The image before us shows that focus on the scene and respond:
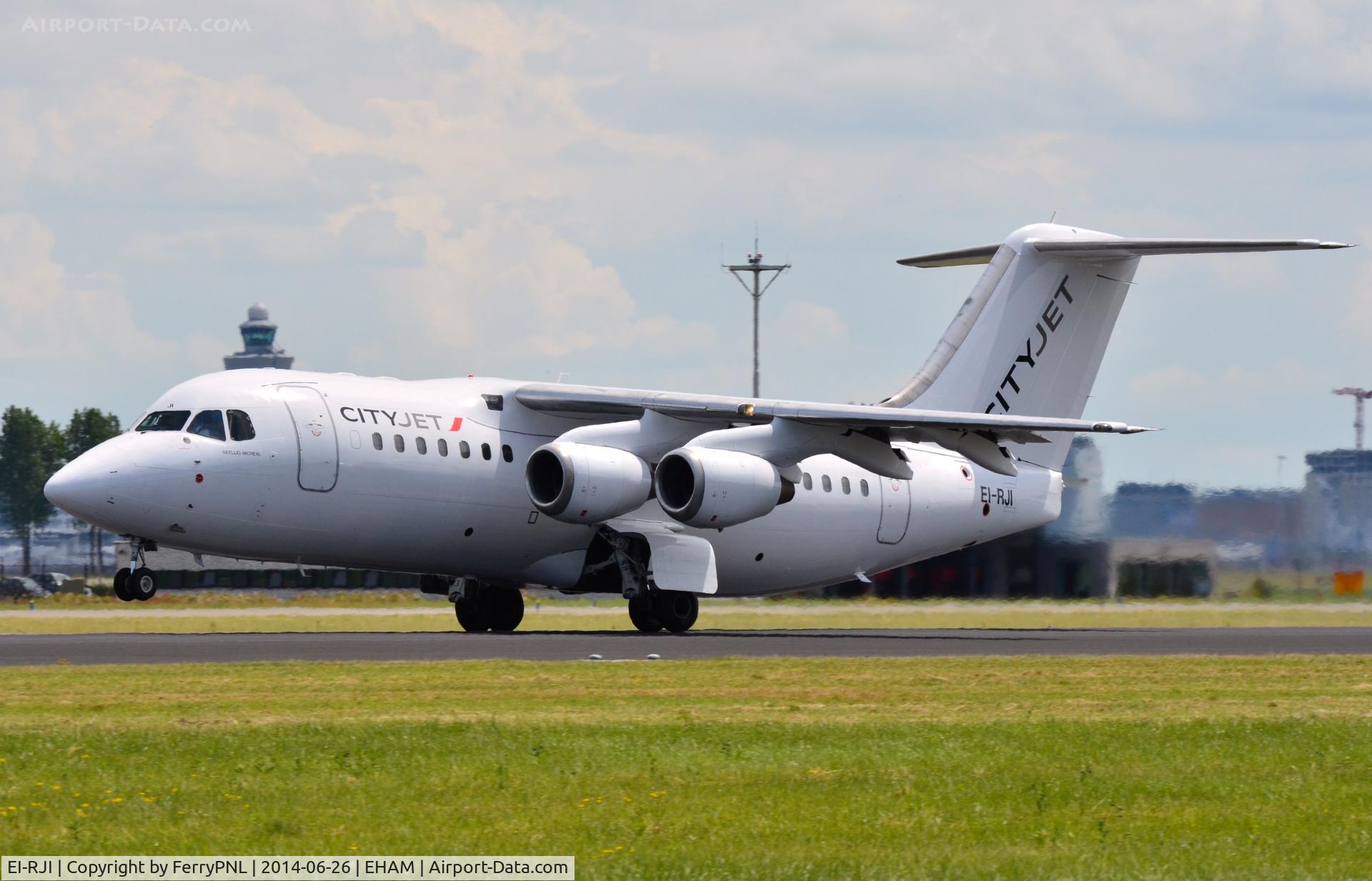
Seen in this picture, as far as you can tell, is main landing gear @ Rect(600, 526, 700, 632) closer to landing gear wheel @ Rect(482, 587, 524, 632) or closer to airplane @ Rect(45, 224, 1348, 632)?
airplane @ Rect(45, 224, 1348, 632)

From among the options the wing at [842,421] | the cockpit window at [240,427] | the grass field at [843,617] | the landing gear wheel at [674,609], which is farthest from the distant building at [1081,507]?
the cockpit window at [240,427]

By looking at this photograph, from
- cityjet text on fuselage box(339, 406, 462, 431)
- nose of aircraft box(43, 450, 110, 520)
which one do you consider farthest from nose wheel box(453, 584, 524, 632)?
nose of aircraft box(43, 450, 110, 520)

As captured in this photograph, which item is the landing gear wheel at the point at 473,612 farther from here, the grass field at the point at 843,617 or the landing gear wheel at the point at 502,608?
the grass field at the point at 843,617

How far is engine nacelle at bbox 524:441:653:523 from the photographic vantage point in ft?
86.6

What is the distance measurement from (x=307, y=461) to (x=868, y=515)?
10.1m

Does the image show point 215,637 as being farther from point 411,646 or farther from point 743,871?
point 743,871

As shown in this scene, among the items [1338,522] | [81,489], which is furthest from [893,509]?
[81,489]

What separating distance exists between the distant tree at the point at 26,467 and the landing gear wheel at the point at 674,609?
55.9 meters

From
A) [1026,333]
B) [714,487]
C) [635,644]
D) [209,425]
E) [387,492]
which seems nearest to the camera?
[635,644]

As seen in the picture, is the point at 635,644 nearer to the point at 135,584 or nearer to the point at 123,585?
the point at 135,584

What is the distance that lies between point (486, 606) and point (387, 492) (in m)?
4.42

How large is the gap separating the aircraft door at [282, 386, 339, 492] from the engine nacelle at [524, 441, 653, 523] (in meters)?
2.80

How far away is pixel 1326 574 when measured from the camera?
3400 cm

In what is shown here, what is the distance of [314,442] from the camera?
84.6 feet
